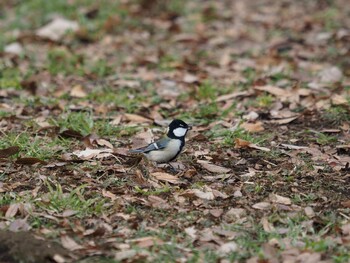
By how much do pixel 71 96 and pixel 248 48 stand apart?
2.96m

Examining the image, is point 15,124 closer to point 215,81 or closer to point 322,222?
point 215,81

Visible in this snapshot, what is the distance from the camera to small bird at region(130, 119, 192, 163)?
17.9 feet

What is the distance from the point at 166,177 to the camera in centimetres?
527

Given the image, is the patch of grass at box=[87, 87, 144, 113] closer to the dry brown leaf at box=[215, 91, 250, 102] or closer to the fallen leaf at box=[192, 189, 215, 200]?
the dry brown leaf at box=[215, 91, 250, 102]

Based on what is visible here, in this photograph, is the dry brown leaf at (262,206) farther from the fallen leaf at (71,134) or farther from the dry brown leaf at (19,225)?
the fallen leaf at (71,134)

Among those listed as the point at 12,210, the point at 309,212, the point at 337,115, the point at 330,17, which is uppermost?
the point at 12,210

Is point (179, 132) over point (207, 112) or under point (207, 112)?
over

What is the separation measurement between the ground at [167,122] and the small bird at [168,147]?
114 mm

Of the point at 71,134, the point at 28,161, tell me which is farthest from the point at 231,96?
the point at 28,161

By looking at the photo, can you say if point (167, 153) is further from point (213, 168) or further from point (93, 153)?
point (93, 153)

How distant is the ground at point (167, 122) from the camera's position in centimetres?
450

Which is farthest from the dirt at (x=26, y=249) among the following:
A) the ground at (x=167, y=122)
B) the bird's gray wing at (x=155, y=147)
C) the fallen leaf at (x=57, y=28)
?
the fallen leaf at (x=57, y=28)

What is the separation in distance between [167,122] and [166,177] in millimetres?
1612

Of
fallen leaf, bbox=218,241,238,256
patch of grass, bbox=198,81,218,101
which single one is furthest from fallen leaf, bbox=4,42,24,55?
fallen leaf, bbox=218,241,238,256
